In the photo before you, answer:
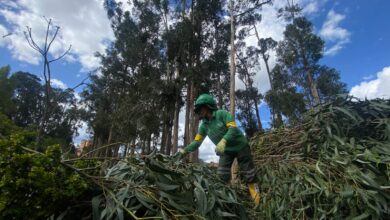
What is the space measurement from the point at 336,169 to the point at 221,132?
1332 millimetres

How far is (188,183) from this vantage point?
197 centimetres

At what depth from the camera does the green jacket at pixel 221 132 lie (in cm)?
315

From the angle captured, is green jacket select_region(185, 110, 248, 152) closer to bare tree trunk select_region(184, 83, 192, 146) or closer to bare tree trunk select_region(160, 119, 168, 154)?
bare tree trunk select_region(184, 83, 192, 146)

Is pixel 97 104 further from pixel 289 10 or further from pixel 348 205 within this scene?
pixel 348 205

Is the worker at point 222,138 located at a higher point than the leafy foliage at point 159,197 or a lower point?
higher

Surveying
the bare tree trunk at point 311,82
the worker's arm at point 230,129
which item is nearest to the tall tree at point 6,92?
the worker's arm at point 230,129

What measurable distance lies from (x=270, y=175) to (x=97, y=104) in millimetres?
25179

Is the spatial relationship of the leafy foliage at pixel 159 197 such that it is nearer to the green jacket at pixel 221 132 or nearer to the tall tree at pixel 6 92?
the green jacket at pixel 221 132

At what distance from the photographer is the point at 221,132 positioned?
10.9ft

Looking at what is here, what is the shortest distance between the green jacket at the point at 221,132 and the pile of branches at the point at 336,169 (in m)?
0.36

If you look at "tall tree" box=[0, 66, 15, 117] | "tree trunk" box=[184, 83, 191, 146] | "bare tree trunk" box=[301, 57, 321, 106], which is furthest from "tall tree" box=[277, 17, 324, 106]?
"tall tree" box=[0, 66, 15, 117]

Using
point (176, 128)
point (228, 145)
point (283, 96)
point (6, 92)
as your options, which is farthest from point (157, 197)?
point (6, 92)

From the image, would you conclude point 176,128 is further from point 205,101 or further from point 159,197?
point 159,197

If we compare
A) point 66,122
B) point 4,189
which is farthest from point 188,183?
point 66,122
